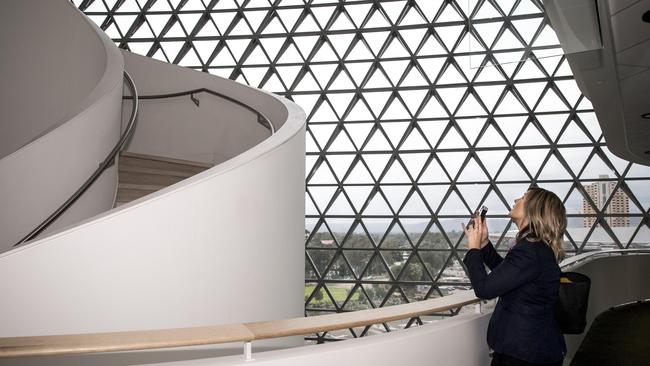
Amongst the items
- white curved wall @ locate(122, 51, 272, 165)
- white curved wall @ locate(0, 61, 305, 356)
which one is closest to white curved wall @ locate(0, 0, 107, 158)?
white curved wall @ locate(122, 51, 272, 165)

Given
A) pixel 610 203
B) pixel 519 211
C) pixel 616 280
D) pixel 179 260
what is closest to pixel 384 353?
pixel 519 211

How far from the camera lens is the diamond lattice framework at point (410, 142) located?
2038 centimetres

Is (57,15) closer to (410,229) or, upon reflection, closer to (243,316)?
(243,316)

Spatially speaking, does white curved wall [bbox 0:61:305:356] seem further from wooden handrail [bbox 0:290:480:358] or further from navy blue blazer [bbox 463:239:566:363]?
navy blue blazer [bbox 463:239:566:363]

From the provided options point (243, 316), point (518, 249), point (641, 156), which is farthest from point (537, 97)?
point (518, 249)

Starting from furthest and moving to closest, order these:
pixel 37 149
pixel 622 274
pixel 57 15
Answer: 1. pixel 622 274
2. pixel 57 15
3. pixel 37 149

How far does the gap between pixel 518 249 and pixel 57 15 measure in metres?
9.46

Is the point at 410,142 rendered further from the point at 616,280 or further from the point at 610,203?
the point at 616,280

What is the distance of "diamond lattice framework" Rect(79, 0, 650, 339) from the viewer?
2038 cm

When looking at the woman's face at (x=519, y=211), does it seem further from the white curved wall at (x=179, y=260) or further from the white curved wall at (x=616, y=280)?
the white curved wall at (x=616, y=280)

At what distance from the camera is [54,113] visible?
32.6ft

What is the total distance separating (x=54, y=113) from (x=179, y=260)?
632cm

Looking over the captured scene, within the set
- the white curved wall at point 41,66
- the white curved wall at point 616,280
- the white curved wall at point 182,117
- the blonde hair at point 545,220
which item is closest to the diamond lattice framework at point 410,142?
the white curved wall at point 616,280

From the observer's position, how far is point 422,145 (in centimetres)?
2158
